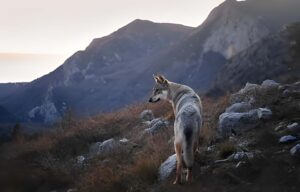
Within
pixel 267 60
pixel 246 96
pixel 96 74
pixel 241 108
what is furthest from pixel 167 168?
pixel 96 74

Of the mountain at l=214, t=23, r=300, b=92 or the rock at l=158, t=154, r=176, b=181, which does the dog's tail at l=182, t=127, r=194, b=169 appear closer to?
the rock at l=158, t=154, r=176, b=181

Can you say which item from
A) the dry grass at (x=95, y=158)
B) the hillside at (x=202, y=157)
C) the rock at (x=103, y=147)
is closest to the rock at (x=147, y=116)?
the dry grass at (x=95, y=158)

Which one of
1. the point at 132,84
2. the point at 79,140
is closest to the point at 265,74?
the point at 79,140

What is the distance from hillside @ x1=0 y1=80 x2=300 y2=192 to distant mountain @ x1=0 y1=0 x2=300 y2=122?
85.8 feet

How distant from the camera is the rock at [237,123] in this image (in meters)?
13.2

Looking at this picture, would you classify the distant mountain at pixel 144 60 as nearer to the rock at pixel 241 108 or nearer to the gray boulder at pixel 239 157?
the rock at pixel 241 108

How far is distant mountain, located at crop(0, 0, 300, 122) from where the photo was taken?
8588cm

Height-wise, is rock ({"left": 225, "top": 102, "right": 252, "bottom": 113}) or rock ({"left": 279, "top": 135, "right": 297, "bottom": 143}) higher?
rock ({"left": 225, "top": 102, "right": 252, "bottom": 113})

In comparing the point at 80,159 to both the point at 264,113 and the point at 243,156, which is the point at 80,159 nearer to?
the point at 264,113

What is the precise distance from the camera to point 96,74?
5128 inches

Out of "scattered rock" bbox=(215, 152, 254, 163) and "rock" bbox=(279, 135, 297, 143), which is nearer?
"scattered rock" bbox=(215, 152, 254, 163)

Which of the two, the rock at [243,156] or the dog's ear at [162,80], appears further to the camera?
the dog's ear at [162,80]

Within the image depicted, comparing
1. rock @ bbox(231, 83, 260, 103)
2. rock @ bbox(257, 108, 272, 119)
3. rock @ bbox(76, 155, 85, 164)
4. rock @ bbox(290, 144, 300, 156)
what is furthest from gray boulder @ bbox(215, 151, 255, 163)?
rock @ bbox(76, 155, 85, 164)

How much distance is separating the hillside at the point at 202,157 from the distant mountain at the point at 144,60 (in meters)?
26.1
